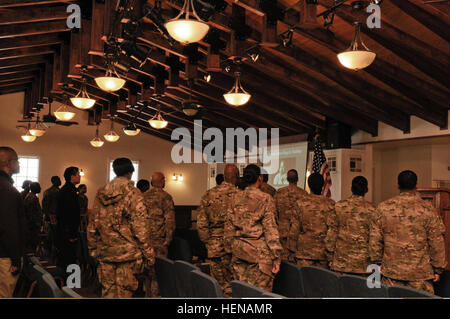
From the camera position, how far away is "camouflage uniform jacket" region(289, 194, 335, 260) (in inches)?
192

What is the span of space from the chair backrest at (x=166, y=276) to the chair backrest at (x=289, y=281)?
82 centimetres

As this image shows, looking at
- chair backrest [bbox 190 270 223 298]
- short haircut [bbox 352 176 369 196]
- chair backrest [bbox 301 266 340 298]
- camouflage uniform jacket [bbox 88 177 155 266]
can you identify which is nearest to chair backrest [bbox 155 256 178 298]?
camouflage uniform jacket [bbox 88 177 155 266]

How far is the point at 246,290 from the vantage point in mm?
2254

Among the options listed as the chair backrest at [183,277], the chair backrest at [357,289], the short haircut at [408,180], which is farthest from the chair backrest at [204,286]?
the short haircut at [408,180]

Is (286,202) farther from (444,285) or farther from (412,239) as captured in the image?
(444,285)

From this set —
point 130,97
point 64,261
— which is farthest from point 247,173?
point 130,97

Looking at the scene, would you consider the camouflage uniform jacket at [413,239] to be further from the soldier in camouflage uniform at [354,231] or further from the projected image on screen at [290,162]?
the projected image on screen at [290,162]

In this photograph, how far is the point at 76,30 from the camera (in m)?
8.56

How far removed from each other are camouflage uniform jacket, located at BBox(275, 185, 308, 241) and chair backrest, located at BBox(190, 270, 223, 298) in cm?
305

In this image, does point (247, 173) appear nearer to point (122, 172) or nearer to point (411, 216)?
point (122, 172)

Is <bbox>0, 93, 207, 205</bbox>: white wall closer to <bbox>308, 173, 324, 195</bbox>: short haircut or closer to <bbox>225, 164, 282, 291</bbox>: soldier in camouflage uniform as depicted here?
<bbox>308, 173, 324, 195</bbox>: short haircut

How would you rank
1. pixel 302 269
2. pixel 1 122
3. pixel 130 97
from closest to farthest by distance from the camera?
pixel 302 269 → pixel 130 97 → pixel 1 122

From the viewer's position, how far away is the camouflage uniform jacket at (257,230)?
388cm
